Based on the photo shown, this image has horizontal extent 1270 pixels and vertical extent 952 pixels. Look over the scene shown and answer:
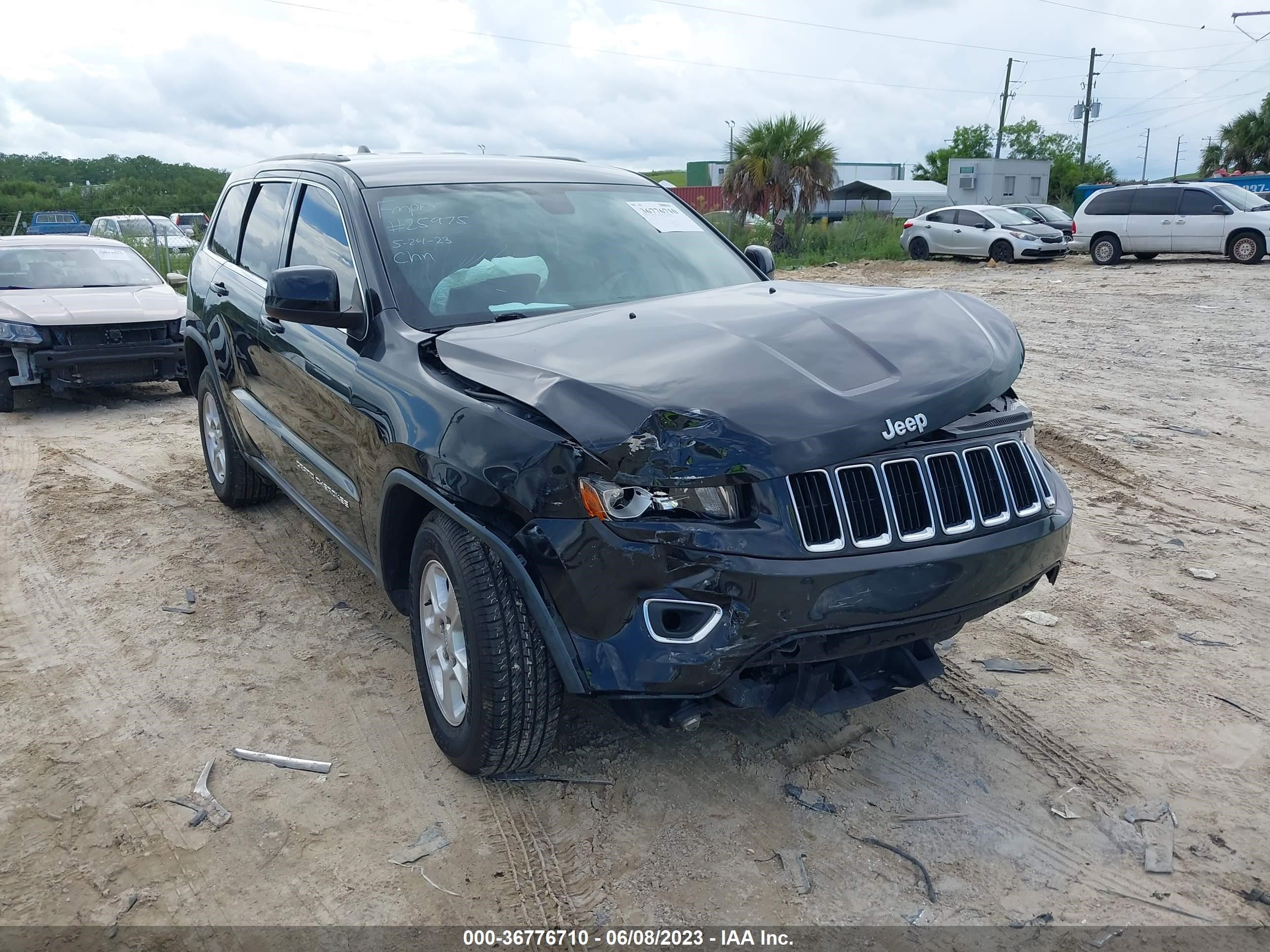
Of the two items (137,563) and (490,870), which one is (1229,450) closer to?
(490,870)

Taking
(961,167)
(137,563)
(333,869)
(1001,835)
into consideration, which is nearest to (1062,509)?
(1001,835)

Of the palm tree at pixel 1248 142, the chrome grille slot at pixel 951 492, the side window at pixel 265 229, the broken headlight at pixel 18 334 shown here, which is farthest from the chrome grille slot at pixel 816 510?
the palm tree at pixel 1248 142

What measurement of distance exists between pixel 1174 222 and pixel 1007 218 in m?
4.12

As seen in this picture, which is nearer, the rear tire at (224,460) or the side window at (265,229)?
the side window at (265,229)

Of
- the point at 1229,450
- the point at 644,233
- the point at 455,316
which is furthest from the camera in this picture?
the point at 1229,450

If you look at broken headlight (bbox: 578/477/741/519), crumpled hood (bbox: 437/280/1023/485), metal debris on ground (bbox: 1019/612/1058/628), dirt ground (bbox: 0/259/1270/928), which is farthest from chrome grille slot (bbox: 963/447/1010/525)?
metal debris on ground (bbox: 1019/612/1058/628)

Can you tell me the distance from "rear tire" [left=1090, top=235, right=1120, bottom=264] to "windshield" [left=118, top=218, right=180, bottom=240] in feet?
63.2

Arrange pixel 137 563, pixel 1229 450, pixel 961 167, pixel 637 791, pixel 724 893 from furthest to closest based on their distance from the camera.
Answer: pixel 961 167 → pixel 1229 450 → pixel 137 563 → pixel 637 791 → pixel 724 893

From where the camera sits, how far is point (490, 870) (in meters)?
2.70

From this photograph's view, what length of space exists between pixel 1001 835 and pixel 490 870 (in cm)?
140

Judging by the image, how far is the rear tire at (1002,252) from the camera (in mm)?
22969

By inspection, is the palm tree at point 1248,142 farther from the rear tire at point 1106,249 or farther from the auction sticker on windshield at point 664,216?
the auction sticker on windshield at point 664,216

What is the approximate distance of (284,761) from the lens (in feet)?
10.6

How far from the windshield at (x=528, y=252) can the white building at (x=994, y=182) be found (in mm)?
40365
